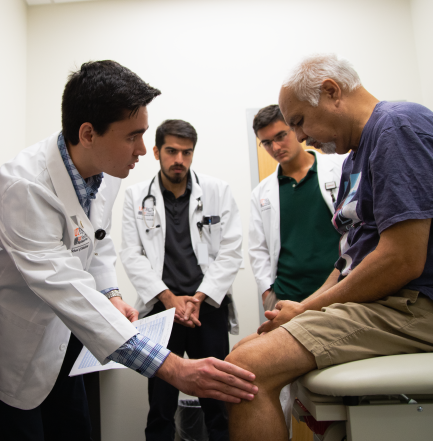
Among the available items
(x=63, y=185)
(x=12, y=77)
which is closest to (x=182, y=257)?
(x=63, y=185)

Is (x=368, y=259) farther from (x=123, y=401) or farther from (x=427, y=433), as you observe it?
(x=123, y=401)

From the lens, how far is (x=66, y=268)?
979 mm

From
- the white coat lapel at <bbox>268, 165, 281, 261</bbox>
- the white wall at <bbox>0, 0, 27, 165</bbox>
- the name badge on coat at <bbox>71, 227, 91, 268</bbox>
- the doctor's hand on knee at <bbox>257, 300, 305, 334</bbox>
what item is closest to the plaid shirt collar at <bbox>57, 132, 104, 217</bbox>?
the name badge on coat at <bbox>71, 227, 91, 268</bbox>

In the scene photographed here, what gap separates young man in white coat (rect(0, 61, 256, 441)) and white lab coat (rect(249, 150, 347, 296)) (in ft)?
3.14

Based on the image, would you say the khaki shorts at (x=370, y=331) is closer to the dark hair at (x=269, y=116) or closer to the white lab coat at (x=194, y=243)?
the white lab coat at (x=194, y=243)

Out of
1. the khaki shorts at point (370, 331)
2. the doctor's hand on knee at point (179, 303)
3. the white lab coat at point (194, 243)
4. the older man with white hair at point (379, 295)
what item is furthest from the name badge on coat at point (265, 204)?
the khaki shorts at point (370, 331)

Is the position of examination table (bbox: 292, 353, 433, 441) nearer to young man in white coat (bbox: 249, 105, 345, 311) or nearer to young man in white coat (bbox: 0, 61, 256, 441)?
young man in white coat (bbox: 0, 61, 256, 441)

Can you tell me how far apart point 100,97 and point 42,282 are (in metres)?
0.54

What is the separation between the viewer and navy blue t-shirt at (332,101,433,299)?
2.93 feet

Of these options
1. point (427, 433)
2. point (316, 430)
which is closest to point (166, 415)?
point (316, 430)

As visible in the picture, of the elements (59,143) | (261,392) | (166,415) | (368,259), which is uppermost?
(59,143)

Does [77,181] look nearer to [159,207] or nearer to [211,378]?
[211,378]

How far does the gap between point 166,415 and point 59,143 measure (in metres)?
1.36

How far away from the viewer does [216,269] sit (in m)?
1.93
